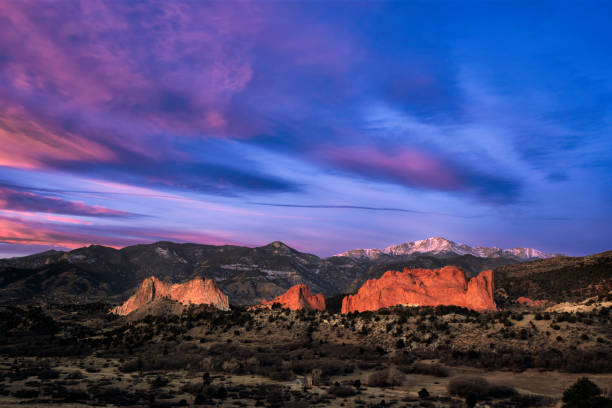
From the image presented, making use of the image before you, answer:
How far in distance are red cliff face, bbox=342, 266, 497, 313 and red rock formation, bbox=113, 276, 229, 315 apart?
124ft

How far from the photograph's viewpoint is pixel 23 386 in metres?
27.5

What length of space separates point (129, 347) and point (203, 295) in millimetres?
44938

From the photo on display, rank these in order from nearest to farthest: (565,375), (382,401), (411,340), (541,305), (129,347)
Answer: (382,401) < (565,375) < (411,340) < (129,347) < (541,305)

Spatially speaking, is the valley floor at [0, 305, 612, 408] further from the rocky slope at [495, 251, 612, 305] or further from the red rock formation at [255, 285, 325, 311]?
the rocky slope at [495, 251, 612, 305]

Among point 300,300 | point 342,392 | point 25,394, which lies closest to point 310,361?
point 342,392

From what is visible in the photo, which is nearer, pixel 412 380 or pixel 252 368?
pixel 412 380

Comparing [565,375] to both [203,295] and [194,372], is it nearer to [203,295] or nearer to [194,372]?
[194,372]

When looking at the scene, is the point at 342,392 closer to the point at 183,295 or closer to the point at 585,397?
the point at 585,397

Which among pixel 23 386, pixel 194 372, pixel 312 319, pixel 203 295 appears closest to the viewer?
pixel 23 386

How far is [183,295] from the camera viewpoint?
10369 centimetres

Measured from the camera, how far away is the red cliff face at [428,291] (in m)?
88.3

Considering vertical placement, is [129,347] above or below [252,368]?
below

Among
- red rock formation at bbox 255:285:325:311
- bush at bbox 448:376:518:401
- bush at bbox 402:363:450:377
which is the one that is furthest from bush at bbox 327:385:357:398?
red rock formation at bbox 255:285:325:311

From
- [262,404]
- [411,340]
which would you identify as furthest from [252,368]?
[411,340]
